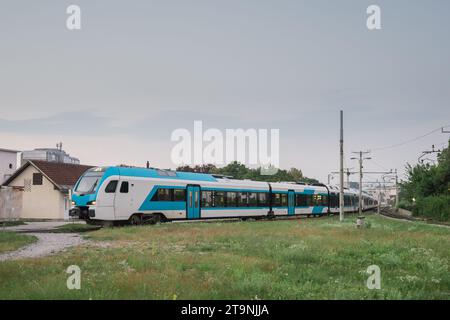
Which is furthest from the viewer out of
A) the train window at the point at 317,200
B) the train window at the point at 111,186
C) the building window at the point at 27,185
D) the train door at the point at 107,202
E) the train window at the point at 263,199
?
the train window at the point at 317,200

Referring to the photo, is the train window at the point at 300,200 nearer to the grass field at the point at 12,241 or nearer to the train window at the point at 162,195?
the train window at the point at 162,195

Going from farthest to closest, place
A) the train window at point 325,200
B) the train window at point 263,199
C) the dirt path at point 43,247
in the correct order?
the train window at point 325,200
the train window at point 263,199
the dirt path at point 43,247

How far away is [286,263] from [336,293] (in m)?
4.22

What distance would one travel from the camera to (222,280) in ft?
33.8

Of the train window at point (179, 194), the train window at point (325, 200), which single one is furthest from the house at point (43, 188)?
the train window at point (325, 200)

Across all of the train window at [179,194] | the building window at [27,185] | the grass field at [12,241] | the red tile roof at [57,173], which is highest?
the red tile roof at [57,173]

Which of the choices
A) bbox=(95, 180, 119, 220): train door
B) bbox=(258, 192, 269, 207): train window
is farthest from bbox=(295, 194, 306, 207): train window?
bbox=(95, 180, 119, 220): train door

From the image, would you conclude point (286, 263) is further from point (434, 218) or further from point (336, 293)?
point (434, 218)

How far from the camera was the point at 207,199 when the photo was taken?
34656mm

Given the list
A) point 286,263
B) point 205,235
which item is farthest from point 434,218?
point 286,263

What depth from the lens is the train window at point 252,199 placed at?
39.4m

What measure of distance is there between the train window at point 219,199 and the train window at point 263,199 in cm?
541

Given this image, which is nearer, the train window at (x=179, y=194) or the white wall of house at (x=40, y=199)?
the train window at (x=179, y=194)

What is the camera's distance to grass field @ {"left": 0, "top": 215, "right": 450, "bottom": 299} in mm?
8969
